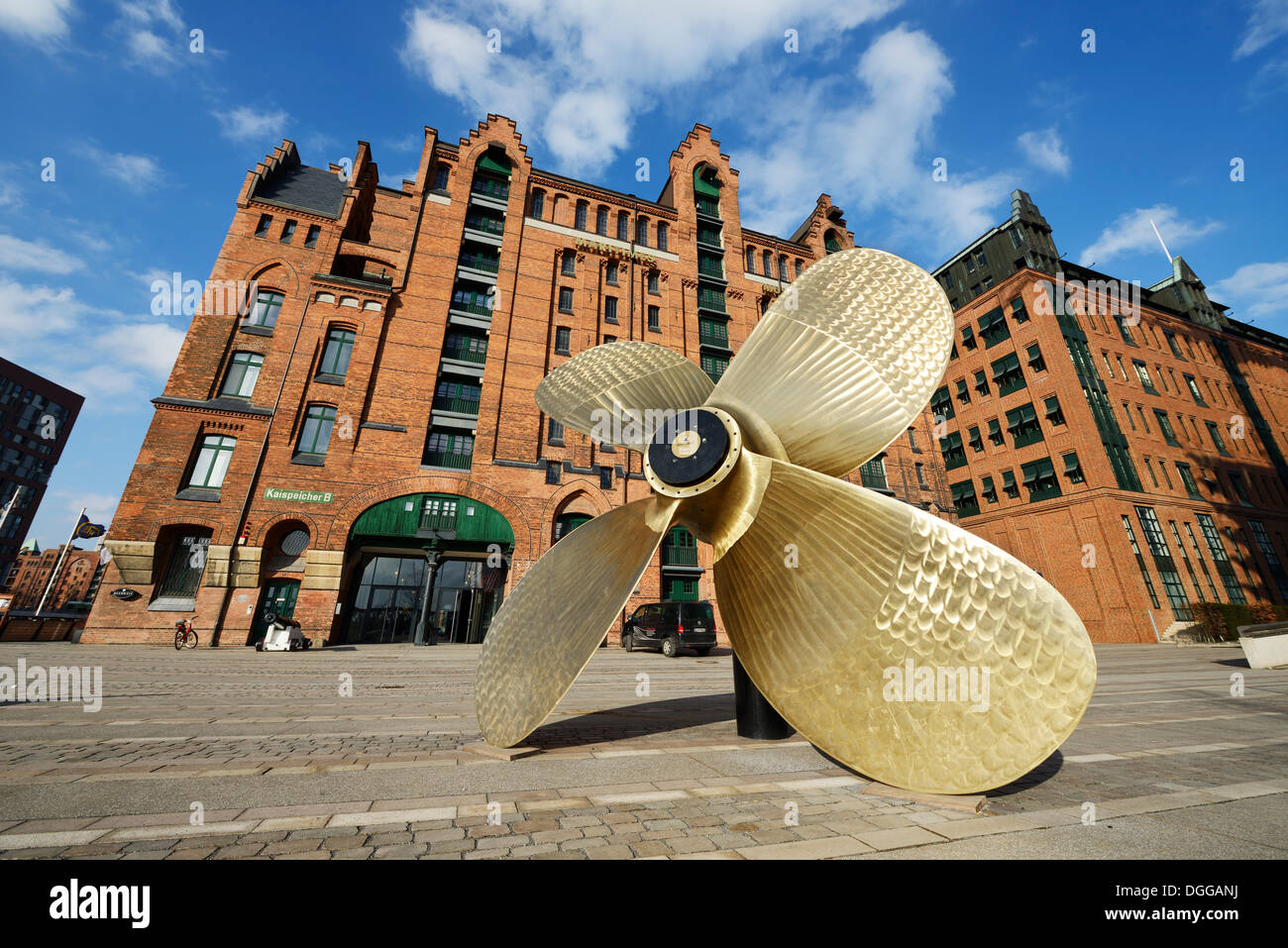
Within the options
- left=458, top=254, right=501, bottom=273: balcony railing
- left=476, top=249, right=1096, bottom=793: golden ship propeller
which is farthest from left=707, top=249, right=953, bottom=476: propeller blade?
left=458, top=254, right=501, bottom=273: balcony railing

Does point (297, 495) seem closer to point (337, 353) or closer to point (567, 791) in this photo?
point (337, 353)

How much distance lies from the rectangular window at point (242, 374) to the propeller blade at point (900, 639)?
2446cm

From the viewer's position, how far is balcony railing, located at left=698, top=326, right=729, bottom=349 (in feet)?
92.0

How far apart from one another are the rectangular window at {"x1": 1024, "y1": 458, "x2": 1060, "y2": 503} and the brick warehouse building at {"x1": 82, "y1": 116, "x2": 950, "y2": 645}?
7.36 metres

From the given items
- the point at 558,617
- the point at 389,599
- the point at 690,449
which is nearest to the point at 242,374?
the point at 389,599

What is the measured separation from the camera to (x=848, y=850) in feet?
8.21

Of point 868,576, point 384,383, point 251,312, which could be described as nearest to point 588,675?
point 868,576

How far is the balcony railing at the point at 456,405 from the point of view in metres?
22.5

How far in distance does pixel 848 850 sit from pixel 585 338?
24822 millimetres

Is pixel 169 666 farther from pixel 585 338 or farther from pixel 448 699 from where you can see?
pixel 585 338

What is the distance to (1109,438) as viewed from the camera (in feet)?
95.1

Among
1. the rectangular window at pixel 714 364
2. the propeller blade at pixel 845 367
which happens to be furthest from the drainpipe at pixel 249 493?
the propeller blade at pixel 845 367

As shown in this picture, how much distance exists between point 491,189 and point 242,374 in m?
16.2

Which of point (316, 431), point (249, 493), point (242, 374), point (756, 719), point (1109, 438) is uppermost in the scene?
point (1109, 438)
